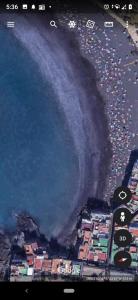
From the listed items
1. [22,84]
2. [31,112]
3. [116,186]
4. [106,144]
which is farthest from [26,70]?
[116,186]

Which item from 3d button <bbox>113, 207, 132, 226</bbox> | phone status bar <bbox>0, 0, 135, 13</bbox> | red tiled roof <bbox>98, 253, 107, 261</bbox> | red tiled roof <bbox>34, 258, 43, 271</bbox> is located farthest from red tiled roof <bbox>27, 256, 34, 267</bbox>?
phone status bar <bbox>0, 0, 135, 13</bbox>

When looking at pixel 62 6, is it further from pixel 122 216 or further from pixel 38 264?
pixel 38 264

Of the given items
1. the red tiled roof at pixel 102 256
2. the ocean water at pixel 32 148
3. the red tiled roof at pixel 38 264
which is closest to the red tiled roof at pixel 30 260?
the red tiled roof at pixel 38 264

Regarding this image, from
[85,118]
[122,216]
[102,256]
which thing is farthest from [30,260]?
[85,118]

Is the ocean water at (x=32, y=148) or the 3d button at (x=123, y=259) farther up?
the ocean water at (x=32, y=148)

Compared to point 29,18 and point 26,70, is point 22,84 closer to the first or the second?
point 26,70

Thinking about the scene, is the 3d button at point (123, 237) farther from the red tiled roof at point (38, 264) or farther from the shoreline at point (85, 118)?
the red tiled roof at point (38, 264)
